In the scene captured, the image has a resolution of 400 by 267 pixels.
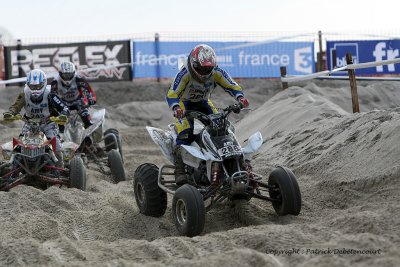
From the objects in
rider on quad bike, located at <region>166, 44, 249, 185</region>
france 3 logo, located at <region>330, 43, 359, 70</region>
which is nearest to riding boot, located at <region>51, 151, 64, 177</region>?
rider on quad bike, located at <region>166, 44, 249, 185</region>

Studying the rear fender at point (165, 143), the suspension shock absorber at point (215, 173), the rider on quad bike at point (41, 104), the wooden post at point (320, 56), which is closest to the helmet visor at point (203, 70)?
the rear fender at point (165, 143)

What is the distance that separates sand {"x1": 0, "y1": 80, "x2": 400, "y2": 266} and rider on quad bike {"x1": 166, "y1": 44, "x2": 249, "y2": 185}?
0.81m

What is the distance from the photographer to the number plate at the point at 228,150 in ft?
23.2

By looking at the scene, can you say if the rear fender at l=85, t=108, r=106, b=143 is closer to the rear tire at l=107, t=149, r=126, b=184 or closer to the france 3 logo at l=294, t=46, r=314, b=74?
the rear tire at l=107, t=149, r=126, b=184

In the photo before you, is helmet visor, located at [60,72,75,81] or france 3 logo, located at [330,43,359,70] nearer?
helmet visor, located at [60,72,75,81]

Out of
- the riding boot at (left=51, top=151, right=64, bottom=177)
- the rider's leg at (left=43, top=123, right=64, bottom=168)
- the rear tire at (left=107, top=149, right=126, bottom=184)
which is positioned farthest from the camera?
the rear tire at (left=107, top=149, right=126, bottom=184)

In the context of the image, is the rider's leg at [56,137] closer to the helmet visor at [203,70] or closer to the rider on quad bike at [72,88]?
the rider on quad bike at [72,88]

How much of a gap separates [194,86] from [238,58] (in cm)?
1335

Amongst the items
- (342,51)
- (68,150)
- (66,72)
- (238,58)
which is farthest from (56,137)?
(342,51)

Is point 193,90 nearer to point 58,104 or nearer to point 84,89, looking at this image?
point 58,104

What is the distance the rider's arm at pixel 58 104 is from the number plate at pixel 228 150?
441 cm

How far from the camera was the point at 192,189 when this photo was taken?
6.72 meters

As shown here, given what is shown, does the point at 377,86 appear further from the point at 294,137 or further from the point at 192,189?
the point at 192,189

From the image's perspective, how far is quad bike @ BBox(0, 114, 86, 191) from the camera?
32.7 feet
